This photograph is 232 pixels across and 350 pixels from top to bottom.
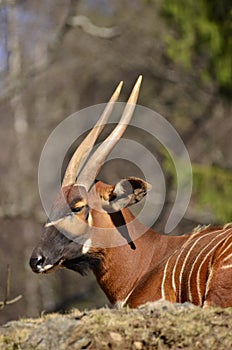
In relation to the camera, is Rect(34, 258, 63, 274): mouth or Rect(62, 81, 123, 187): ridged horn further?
Rect(62, 81, 123, 187): ridged horn

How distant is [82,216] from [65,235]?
0.28m

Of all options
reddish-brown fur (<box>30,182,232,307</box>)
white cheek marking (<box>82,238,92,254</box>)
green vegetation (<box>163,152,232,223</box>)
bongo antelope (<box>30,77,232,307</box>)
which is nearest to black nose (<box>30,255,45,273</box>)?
bongo antelope (<box>30,77,232,307</box>)

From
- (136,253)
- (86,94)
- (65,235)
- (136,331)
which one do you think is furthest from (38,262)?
(86,94)

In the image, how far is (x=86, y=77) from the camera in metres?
37.6

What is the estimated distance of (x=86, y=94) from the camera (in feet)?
121

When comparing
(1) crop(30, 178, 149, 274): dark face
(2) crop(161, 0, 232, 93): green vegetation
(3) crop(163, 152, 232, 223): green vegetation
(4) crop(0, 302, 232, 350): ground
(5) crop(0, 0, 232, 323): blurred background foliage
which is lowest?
(5) crop(0, 0, 232, 323): blurred background foliage

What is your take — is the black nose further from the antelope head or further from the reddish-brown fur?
the reddish-brown fur

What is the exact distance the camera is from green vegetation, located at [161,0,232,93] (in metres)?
19.8

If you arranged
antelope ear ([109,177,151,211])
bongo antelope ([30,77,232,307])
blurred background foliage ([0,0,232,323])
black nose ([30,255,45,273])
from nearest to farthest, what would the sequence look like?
bongo antelope ([30,77,232,307]) < black nose ([30,255,45,273]) < antelope ear ([109,177,151,211]) < blurred background foliage ([0,0,232,323])

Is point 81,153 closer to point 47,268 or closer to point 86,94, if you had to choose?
point 47,268

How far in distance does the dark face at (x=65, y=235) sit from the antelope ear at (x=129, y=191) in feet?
1.06

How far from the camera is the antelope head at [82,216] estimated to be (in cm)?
1030

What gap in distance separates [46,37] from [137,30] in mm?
3184

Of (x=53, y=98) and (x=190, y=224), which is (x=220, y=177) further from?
(x=53, y=98)
